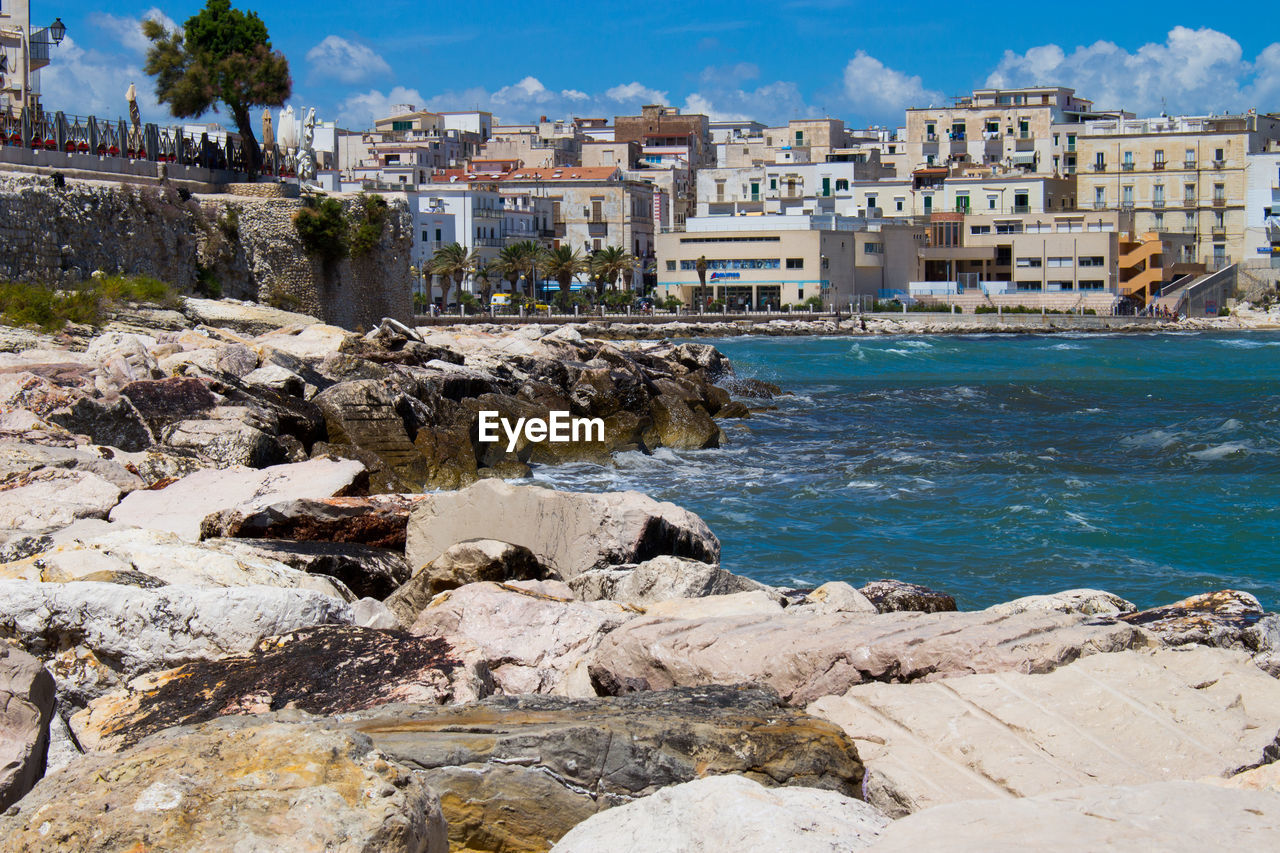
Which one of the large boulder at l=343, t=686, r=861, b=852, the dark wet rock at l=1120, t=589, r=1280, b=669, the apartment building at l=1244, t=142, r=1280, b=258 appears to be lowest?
the dark wet rock at l=1120, t=589, r=1280, b=669

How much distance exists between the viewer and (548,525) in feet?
28.5

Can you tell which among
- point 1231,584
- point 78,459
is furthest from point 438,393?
point 1231,584

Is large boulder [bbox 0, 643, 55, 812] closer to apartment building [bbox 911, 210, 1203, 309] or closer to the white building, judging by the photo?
apartment building [bbox 911, 210, 1203, 309]

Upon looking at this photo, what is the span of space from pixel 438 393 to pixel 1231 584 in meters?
11.4

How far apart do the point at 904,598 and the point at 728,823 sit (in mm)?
5201

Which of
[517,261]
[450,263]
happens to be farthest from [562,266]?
[450,263]

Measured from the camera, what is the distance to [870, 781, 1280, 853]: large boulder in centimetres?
305

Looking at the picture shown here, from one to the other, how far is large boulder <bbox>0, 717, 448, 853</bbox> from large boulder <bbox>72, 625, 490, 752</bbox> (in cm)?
135

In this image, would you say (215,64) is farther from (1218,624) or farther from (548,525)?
(1218,624)

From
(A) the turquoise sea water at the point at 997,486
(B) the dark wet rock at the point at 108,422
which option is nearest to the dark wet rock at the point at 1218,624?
(A) the turquoise sea water at the point at 997,486

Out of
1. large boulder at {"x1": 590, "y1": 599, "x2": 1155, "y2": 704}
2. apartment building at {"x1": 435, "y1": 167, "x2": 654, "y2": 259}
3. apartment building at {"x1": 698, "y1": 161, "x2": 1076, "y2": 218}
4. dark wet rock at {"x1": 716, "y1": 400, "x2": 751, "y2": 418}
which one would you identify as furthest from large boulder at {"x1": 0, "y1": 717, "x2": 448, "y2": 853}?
apartment building at {"x1": 435, "y1": 167, "x2": 654, "y2": 259}

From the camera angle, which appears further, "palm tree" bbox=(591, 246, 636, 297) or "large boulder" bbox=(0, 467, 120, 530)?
"palm tree" bbox=(591, 246, 636, 297)

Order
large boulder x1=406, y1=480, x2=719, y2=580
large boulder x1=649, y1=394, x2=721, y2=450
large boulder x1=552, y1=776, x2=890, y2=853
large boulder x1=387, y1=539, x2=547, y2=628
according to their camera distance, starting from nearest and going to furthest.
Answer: large boulder x1=552, y1=776, x2=890, y2=853 → large boulder x1=387, y1=539, x2=547, y2=628 → large boulder x1=406, y1=480, x2=719, y2=580 → large boulder x1=649, y1=394, x2=721, y2=450

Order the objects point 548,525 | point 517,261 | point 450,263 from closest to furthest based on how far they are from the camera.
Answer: point 548,525 → point 450,263 → point 517,261
